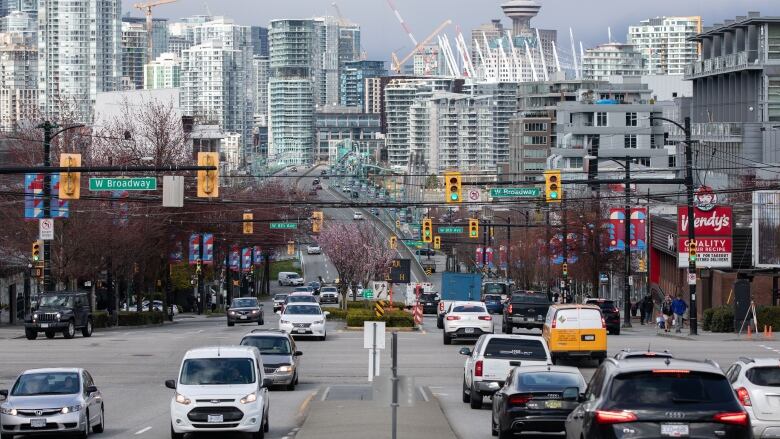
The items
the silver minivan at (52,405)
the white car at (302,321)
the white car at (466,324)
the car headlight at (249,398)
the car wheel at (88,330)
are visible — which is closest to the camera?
the car headlight at (249,398)

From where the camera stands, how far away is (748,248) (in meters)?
75.6

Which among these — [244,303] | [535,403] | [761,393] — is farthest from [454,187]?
[761,393]

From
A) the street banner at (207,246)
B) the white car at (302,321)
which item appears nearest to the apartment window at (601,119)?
the street banner at (207,246)

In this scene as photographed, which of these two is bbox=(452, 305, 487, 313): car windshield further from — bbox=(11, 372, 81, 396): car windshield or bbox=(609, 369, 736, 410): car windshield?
bbox=(609, 369, 736, 410): car windshield

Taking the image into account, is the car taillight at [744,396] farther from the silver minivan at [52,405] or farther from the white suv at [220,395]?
the silver minivan at [52,405]

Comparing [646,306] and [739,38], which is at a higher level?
[739,38]

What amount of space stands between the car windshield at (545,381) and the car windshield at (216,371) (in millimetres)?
5187

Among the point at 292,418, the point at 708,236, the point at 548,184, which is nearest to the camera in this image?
the point at 292,418

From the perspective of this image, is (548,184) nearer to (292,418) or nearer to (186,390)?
(292,418)

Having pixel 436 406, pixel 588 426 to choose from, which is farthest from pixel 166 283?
pixel 588 426

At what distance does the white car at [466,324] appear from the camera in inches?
2141

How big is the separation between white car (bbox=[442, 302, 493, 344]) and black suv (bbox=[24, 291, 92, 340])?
16.2 metres

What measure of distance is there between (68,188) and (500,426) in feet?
73.5

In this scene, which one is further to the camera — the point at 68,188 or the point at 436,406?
the point at 68,188
